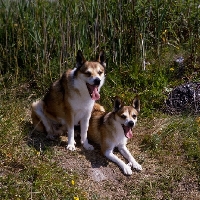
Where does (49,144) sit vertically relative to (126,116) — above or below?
below

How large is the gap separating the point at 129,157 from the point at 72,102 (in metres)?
1.01

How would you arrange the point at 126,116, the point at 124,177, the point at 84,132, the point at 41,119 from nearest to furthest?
1. the point at 124,177
2. the point at 126,116
3. the point at 84,132
4. the point at 41,119

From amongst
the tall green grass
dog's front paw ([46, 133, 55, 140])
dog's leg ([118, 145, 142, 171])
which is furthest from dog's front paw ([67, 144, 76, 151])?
the tall green grass

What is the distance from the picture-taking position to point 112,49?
26.3 ft

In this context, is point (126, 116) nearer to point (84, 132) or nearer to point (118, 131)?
point (118, 131)

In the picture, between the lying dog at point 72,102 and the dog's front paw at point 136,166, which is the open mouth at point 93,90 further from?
the dog's front paw at point 136,166

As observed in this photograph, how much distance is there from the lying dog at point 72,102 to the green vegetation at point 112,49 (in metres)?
0.29

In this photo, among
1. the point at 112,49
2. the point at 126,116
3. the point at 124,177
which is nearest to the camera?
the point at 124,177

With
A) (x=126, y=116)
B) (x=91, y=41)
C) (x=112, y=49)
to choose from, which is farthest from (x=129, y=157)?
(x=91, y=41)

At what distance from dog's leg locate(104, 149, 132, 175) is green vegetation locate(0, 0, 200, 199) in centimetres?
54

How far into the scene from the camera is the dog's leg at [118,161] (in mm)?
6118

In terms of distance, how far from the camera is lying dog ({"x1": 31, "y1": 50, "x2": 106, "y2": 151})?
6.27 metres

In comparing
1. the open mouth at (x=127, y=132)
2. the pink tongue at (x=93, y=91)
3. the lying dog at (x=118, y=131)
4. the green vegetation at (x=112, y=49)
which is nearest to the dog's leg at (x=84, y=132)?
the lying dog at (x=118, y=131)

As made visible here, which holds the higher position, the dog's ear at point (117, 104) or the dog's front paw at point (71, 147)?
the dog's ear at point (117, 104)
